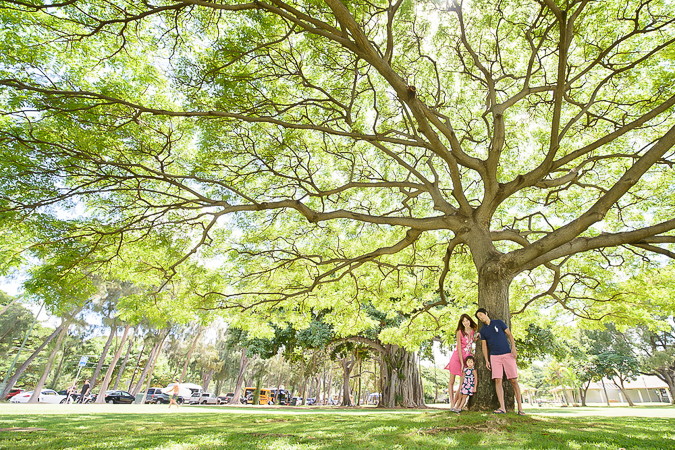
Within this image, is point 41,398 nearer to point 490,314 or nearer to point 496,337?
point 490,314

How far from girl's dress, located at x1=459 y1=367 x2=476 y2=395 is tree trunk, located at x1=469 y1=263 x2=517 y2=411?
0.09m

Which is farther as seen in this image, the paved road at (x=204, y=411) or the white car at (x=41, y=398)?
the white car at (x=41, y=398)

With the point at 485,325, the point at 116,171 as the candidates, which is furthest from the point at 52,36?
the point at 485,325

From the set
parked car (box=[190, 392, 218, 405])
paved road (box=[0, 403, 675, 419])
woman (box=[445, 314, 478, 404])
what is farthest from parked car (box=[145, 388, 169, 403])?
woman (box=[445, 314, 478, 404])

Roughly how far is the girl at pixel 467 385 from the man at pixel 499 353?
11.4 inches

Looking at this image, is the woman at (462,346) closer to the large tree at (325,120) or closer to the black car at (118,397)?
the large tree at (325,120)

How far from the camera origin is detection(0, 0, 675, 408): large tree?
5562 millimetres

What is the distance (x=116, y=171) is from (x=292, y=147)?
12.2 feet

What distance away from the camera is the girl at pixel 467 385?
5.91 meters

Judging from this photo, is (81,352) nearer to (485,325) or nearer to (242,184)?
(242,184)

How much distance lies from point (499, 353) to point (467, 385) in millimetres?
871

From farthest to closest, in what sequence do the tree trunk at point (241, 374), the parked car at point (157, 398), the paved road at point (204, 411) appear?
the parked car at point (157, 398)
the tree trunk at point (241, 374)
the paved road at point (204, 411)

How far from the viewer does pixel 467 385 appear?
6016mm

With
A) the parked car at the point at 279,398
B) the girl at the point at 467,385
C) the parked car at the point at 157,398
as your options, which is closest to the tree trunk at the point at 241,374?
the parked car at the point at 279,398
